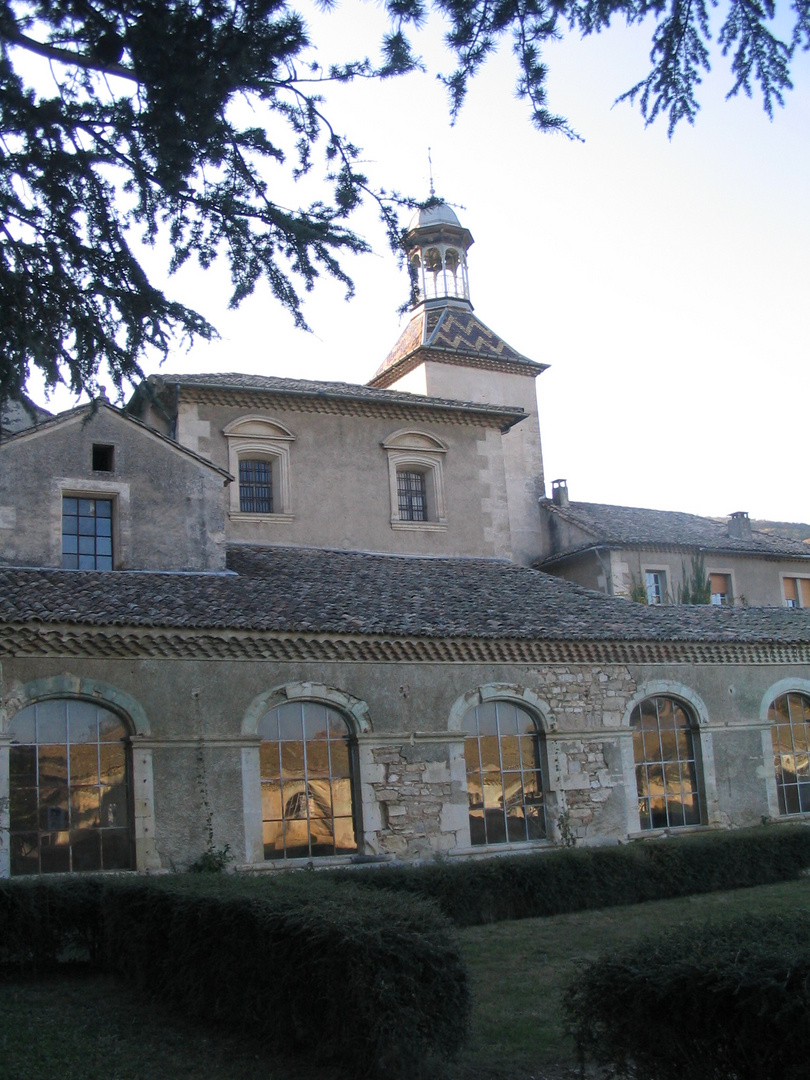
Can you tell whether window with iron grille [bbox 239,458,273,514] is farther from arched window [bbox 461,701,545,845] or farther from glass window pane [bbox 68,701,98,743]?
glass window pane [bbox 68,701,98,743]

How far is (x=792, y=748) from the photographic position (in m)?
21.9

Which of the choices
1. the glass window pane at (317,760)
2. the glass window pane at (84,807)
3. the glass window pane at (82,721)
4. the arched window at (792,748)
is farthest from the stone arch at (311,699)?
the arched window at (792,748)

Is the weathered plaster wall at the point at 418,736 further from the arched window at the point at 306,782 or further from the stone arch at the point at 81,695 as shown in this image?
the arched window at the point at 306,782

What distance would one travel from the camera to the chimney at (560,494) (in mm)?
32750

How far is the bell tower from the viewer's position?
32.6m

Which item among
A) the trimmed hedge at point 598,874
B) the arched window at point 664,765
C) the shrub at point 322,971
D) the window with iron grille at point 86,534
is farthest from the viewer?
the arched window at point 664,765

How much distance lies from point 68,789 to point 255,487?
9008 millimetres

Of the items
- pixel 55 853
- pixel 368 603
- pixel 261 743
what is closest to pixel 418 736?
pixel 368 603

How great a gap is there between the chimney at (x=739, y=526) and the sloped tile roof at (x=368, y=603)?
29.2 feet

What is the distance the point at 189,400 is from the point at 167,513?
4.06 metres

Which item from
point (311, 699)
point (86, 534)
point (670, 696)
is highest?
point (86, 534)

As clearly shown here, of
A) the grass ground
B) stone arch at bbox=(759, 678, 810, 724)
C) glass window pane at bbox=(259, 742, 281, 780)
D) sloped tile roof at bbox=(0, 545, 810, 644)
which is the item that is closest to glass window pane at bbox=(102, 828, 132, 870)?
glass window pane at bbox=(259, 742, 281, 780)

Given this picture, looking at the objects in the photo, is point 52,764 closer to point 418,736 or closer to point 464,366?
point 418,736

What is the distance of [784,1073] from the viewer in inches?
198
